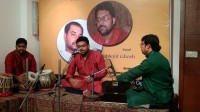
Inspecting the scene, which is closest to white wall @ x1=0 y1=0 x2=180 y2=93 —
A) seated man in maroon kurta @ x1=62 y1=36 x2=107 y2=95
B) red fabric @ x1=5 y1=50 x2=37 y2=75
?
red fabric @ x1=5 y1=50 x2=37 y2=75

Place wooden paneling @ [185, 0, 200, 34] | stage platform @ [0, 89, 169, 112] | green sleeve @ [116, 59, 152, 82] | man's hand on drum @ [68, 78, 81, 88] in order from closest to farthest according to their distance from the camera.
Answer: green sleeve @ [116, 59, 152, 82], stage platform @ [0, 89, 169, 112], wooden paneling @ [185, 0, 200, 34], man's hand on drum @ [68, 78, 81, 88]

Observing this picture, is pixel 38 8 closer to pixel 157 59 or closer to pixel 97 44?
pixel 97 44

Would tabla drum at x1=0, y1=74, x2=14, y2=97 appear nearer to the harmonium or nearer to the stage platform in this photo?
the stage platform

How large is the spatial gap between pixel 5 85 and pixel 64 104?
3.57 feet

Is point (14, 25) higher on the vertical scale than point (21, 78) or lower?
higher

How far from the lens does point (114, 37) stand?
4.40m

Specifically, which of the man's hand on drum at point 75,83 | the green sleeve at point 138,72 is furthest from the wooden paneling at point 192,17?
the man's hand on drum at point 75,83

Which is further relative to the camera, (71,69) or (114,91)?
(71,69)

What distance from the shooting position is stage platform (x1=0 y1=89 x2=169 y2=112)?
10.9 feet

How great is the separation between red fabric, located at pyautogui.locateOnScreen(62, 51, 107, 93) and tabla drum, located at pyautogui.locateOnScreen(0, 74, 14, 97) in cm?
89

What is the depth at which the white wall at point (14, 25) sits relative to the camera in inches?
189

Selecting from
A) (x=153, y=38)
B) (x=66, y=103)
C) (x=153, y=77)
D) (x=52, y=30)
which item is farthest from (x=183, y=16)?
(x=52, y=30)

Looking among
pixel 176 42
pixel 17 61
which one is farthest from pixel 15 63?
pixel 176 42

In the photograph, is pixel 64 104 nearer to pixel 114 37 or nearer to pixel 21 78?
pixel 21 78
